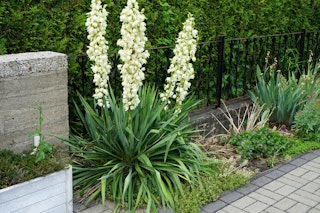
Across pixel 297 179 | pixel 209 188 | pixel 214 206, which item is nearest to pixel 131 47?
pixel 209 188

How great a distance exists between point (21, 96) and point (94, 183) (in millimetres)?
1066

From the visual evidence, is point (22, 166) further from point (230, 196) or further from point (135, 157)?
point (230, 196)

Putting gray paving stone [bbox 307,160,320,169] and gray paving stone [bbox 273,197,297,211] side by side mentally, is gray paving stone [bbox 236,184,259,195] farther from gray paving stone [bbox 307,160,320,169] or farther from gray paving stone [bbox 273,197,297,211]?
gray paving stone [bbox 307,160,320,169]

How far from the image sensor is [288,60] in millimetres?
7602

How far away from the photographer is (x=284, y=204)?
13.8 ft

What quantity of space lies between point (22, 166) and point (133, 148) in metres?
1.03

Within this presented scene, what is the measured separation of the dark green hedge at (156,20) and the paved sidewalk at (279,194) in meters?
2.15

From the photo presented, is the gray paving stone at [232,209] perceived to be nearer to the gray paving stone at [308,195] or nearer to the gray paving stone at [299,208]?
the gray paving stone at [299,208]

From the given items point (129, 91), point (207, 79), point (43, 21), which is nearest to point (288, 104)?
point (207, 79)

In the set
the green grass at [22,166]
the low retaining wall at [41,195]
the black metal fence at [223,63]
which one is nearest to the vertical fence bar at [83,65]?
the black metal fence at [223,63]

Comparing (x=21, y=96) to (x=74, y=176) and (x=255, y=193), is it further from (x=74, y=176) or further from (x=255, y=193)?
(x=255, y=193)

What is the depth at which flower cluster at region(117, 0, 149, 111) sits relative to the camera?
379cm

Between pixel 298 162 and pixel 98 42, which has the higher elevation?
pixel 98 42

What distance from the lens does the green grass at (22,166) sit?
3.37m
